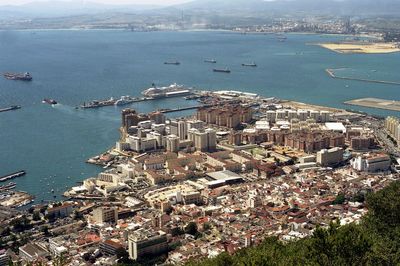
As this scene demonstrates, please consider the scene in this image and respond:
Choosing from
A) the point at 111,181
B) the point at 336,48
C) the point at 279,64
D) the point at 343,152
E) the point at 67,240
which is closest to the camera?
the point at 67,240

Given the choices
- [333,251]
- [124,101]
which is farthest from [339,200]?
[124,101]

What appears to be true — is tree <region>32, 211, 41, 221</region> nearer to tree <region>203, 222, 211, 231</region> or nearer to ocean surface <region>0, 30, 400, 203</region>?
ocean surface <region>0, 30, 400, 203</region>

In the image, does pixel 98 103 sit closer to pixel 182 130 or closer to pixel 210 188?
pixel 182 130

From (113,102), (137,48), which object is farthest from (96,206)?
(137,48)

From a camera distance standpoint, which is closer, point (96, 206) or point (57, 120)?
point (96, 206)

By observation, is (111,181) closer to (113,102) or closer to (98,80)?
(113,102)

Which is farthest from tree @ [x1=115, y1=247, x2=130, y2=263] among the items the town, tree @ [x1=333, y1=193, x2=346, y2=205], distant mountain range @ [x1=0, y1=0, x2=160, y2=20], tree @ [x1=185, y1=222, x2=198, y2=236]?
distant mountain range @ [x1=0, y1=0, x2=160, y2=20]
